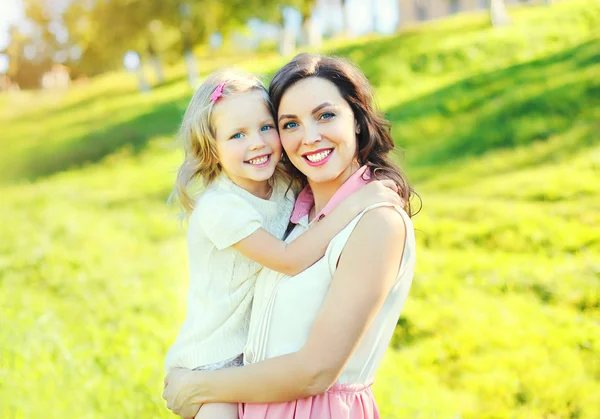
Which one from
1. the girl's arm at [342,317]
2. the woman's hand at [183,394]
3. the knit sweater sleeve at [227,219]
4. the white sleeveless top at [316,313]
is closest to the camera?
the girl's arm at [342,317]

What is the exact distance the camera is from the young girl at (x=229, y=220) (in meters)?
2.62

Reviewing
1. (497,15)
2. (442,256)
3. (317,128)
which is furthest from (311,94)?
(497,15)

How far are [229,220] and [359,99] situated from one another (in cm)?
65

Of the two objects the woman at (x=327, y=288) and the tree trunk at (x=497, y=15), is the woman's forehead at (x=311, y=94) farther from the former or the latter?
the tree trunk at (x=497, y=15)

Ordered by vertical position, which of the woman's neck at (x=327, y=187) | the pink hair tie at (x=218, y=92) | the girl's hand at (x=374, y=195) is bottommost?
the woman's neck at (x=327, y=187)

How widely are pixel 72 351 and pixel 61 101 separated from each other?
2419 centimetres

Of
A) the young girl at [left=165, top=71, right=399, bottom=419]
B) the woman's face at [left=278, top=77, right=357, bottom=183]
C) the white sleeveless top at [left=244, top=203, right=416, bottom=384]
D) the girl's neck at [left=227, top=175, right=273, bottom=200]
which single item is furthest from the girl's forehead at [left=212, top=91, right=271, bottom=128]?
the white sleeveless top at [left=244, top=203, right=416, bottom=384]

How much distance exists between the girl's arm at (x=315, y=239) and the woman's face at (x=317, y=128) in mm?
191

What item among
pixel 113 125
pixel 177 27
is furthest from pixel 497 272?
pixel 177 27

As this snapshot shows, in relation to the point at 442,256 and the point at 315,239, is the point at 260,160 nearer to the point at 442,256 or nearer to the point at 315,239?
the point at 315,239

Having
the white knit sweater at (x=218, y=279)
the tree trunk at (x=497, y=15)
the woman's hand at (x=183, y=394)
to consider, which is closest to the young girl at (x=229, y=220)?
the white knit sweater at (x=218, y=279)

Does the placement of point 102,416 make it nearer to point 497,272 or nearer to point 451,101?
point 497,272

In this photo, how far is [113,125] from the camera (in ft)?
67.6

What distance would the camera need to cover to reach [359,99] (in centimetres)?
260
